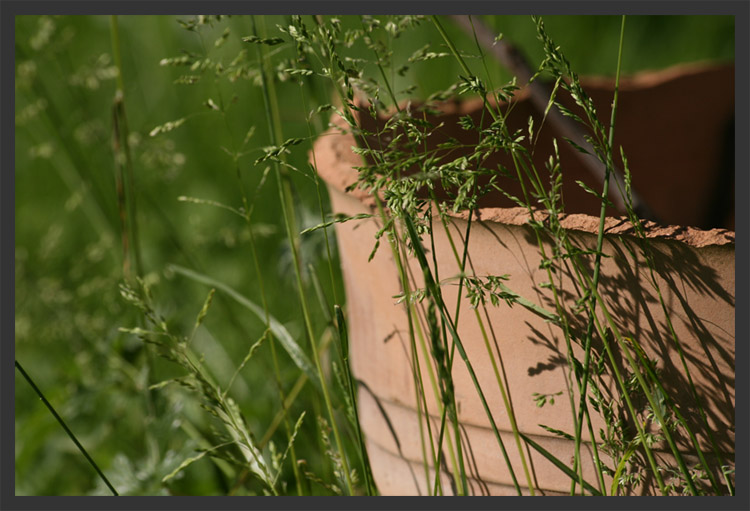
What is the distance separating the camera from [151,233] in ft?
6.28

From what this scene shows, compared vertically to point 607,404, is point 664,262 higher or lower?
higher

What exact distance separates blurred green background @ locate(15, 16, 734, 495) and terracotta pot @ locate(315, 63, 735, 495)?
15 cm

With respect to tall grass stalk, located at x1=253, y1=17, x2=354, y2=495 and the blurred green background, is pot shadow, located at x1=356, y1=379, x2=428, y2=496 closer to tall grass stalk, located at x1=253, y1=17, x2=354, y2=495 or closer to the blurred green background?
tall grass stalk, located at x1=253, y1=17, x2=354, y2=495

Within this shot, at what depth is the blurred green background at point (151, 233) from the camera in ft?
3.77

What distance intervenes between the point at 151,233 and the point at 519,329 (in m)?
1.38

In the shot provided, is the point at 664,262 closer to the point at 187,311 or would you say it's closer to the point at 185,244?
the point at 187,311

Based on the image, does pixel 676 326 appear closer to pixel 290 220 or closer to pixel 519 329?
pixel 519 329

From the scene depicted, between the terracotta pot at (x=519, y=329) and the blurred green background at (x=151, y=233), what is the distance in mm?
152

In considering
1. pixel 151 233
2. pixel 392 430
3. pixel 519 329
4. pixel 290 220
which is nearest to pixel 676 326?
pixel 519 329

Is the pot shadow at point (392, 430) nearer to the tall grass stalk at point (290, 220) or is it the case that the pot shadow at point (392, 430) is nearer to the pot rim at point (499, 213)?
the tall grass stalk at point (290, 220)

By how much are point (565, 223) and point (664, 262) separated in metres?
0.09

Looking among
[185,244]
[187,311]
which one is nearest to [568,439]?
[187,311]

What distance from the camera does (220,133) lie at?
2.11 meters

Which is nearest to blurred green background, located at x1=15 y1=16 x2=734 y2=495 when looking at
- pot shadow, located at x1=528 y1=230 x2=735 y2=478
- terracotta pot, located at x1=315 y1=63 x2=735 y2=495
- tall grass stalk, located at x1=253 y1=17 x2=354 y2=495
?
tall grass stalk, located at x1=253 y1=17 x2=354 y2=495
